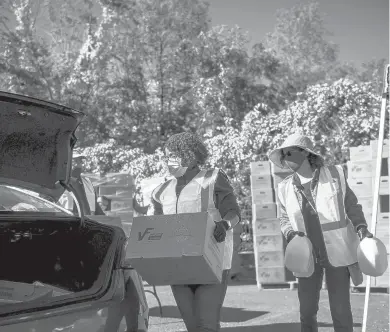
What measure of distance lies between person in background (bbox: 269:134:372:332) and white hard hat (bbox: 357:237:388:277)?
8 cm

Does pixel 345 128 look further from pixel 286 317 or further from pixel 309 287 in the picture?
pixel 309 287

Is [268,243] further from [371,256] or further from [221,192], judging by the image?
[221,192]

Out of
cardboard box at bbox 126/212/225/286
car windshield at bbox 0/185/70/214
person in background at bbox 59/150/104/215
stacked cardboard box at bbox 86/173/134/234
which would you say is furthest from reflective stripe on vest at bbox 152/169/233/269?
stacked cardboard box at bbox 86/173/134/234

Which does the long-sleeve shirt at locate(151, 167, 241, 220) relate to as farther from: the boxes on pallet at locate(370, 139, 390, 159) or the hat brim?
the boxes on pallet at locate(370, 139, 390, 159)

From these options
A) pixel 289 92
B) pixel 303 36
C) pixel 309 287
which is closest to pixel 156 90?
pixel 289 92

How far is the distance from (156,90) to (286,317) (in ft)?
57.0

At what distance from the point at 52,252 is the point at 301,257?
173 centimetres

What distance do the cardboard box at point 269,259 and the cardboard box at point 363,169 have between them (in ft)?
5.86

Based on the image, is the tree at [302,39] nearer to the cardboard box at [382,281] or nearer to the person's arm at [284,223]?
the cardboard box at [382,281]

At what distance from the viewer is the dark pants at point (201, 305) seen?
3834 millimetres

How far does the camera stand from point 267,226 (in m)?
9.48

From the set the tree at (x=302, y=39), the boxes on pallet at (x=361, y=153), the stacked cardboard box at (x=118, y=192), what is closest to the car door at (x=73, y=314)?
the boxes on pallet at (x=361, y=153)

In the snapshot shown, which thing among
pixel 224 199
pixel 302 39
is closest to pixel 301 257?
pixel 224 199

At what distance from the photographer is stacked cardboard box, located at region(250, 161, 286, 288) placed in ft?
30.9
